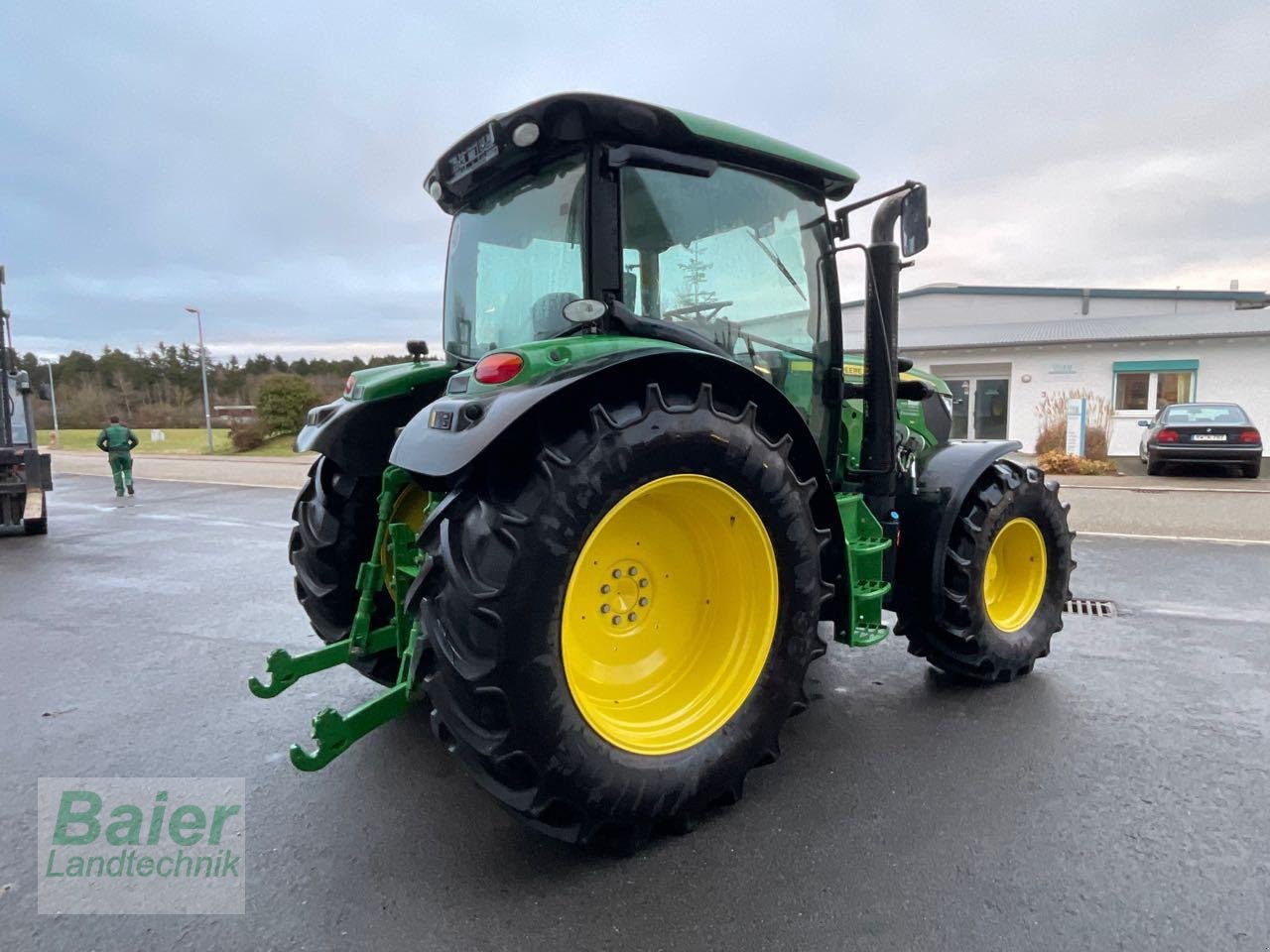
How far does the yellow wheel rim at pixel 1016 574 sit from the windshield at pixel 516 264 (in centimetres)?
266

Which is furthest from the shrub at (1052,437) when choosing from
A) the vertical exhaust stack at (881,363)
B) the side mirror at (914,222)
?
the side mirror at (914,222)

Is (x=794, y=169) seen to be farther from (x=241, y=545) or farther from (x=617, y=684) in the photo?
(x=241, y=545)

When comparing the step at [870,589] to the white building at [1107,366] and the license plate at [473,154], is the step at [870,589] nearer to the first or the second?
the license plate at [473,154]

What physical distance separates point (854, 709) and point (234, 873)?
2553 millimetres

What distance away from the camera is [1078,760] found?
2.94 metres

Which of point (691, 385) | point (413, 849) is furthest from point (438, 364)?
point (413, 849)

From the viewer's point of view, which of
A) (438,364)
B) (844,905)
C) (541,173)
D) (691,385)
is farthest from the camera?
(438,364)

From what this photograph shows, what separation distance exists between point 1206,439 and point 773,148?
1406 cm

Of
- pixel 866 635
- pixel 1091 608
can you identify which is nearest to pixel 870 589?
pixel 866 635

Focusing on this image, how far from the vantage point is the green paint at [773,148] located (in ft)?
8.88

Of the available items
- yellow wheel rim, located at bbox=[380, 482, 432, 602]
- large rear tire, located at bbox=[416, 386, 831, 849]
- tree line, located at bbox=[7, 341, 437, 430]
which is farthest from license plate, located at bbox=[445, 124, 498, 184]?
tree line, located at bbox=[7, 341, 437, 430]

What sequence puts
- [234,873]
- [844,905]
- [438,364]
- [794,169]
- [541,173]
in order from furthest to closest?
[438,364] < [794,169] < [541,173] < [234,873] < [844,905]

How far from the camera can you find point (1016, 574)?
159 inches

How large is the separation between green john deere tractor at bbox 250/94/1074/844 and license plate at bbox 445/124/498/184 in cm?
1
